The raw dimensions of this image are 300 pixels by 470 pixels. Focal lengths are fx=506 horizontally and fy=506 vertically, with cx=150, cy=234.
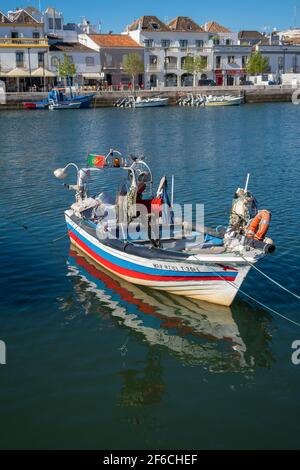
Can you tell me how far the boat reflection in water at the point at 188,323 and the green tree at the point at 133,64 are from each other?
8025 cm

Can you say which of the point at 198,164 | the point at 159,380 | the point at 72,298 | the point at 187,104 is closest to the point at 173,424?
the point at 159,380

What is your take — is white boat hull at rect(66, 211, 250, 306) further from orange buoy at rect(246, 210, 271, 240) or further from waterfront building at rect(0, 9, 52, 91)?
waterfront building at rect(0, 9, 52, 91)

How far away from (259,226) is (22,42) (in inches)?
3342

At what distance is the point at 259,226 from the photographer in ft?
44.3

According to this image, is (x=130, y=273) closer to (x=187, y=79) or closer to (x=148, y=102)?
(x=148, y=102)

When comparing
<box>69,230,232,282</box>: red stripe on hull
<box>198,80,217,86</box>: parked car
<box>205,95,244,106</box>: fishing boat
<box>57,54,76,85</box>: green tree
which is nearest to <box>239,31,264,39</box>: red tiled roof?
<box>198,80,217,86</box>: parked car

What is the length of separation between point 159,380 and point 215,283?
3718 millimetres

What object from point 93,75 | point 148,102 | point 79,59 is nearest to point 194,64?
point 148,102

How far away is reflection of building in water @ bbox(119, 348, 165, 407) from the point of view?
10.4 m

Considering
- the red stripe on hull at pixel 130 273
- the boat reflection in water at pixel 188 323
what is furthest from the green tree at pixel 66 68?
the boat reflection in water at pixel 188 323

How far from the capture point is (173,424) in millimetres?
9656

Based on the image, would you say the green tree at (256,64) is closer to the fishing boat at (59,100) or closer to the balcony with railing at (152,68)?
the balcony with railing at (152,68)

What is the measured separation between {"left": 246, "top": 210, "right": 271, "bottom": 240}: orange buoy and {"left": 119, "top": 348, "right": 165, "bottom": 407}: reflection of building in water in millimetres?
4217

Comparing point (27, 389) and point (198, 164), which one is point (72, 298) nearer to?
point (27, 389)
